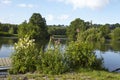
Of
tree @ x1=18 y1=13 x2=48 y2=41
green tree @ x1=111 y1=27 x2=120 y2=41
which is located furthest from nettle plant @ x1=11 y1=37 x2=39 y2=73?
green tree @ x1=111 y1=27 x2=120 y2=41

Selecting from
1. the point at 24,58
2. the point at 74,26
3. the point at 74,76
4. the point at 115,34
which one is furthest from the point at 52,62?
the point at 115,34

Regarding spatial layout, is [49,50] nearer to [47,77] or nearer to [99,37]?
[47,77]

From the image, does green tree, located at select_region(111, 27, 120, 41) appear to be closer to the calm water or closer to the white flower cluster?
the calm water

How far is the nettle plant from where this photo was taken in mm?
13852

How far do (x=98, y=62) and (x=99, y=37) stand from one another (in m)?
82.9

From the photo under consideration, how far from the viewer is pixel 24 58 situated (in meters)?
13.9

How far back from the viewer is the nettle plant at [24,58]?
1385cm

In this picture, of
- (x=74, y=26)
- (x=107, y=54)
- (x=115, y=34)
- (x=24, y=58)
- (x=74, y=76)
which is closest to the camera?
(x=74, y=76)

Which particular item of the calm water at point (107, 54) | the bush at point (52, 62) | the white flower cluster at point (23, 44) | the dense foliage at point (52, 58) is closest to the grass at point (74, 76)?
the bush at point (52, 62)

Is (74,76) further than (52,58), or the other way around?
Result: (52,58)

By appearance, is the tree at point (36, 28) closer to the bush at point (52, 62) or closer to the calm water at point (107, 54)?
the calm water at point (107, 54)

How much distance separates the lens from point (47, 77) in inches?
472

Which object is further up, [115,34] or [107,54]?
[115,34]

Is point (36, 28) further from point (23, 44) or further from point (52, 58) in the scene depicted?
point (52, 58)
